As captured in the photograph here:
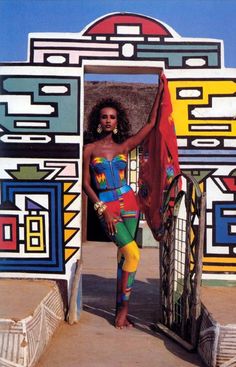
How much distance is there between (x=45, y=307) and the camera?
447 centimetres

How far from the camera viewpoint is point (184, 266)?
482cm

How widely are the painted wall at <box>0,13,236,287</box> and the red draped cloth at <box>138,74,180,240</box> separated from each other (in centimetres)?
23

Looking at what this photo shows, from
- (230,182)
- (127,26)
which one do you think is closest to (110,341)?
(230,182)

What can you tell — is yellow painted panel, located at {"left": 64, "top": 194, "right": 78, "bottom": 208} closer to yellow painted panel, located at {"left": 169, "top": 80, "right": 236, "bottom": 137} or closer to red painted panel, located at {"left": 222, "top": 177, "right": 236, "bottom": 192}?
yellow painted panel, located at {"left": 169, "top": 80, "right": 236, "bottom": 137}

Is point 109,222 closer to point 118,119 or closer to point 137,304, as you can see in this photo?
point 118,119

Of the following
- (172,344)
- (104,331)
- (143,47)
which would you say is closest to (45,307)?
(104,331)

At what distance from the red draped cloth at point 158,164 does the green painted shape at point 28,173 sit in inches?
35.0

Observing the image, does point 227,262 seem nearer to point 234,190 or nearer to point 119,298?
point 234,190

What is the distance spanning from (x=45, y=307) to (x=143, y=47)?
2.44 meters

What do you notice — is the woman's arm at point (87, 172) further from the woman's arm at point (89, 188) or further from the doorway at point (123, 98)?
the doorway at point (123, 98)

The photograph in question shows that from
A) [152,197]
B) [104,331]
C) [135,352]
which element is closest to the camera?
[135,352]

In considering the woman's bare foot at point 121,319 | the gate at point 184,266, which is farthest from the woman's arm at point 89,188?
the woman's bare foot at point 121,319

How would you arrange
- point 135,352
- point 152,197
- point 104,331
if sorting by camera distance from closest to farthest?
point 135,352 < point 104,331 < point 152,197

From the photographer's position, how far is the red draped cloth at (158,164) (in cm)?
509
